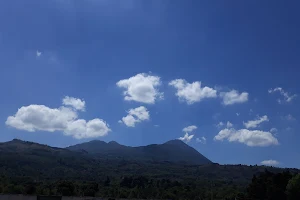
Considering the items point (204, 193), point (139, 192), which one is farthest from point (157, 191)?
point (204, 193)

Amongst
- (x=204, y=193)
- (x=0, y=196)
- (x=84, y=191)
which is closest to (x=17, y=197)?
(x=0, y=196)

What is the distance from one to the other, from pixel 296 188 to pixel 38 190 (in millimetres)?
81173

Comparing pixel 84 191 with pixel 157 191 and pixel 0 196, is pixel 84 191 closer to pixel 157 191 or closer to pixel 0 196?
pixel 157 191

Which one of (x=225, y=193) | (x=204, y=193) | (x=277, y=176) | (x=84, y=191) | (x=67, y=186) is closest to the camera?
(x=277, y=176)

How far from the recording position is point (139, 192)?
532 feet

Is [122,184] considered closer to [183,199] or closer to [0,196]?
[183,199]

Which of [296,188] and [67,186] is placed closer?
[296,188]

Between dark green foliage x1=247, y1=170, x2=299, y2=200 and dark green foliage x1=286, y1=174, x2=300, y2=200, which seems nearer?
dark green foliage x1=286, y1=174, x2=300, y2=200

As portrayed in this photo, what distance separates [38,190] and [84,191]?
17.2 metres

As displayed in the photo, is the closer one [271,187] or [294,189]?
[294,189]

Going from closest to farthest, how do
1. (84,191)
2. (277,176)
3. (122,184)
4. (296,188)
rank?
(296,188)
(277,176)
(84,191)
(122,184)

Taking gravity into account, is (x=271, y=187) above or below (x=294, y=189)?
above

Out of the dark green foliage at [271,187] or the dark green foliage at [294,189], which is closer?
the dark green foliage at [294,189]

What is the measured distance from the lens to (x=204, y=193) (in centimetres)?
15925
